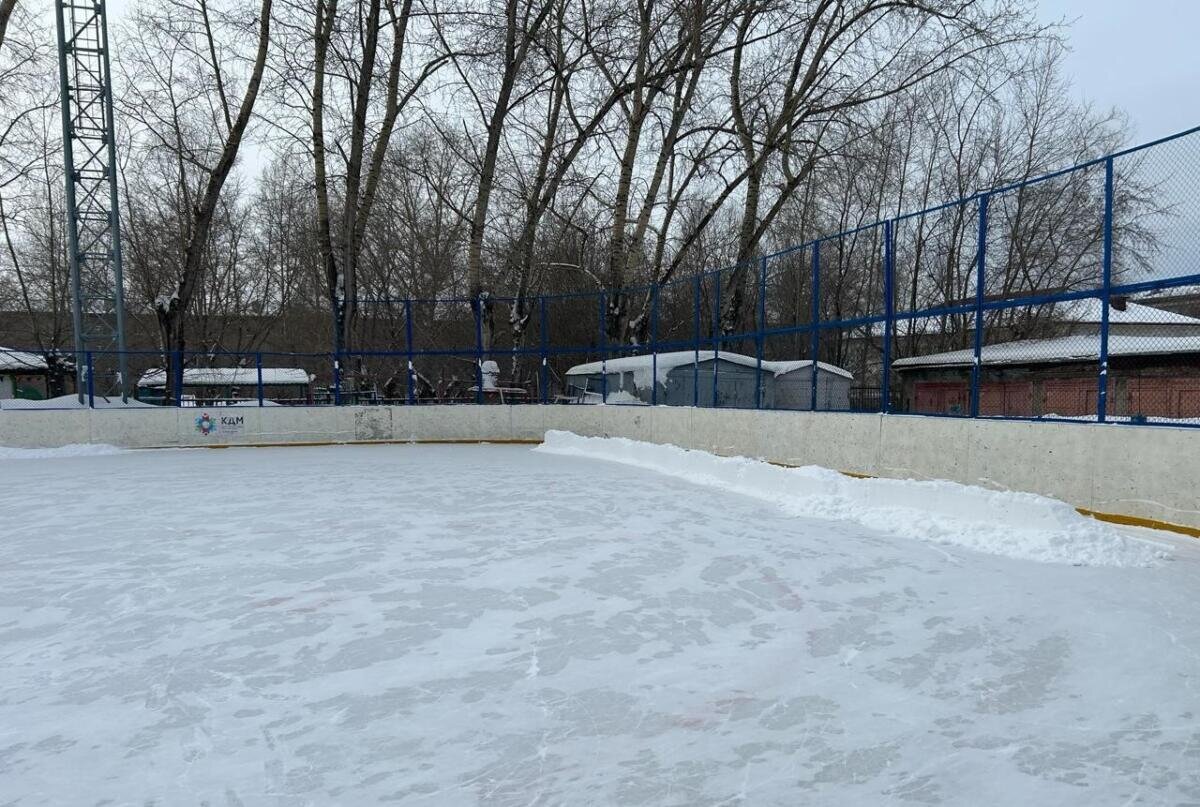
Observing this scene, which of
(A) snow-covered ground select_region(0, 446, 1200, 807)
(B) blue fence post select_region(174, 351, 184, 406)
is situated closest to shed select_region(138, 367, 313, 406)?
(B) blue fence post select_region(174, 351, 184, 406)

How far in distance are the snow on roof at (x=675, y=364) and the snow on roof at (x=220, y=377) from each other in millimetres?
11386

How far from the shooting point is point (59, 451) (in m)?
15.2

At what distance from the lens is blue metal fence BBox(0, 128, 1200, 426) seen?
7629mm

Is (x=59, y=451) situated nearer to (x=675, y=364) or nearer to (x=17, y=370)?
(x=675, y=364)

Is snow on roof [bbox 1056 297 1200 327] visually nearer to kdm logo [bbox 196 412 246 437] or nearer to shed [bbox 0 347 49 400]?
kdm logo [bbox 196 412 246 437]

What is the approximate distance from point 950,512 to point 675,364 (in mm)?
10516

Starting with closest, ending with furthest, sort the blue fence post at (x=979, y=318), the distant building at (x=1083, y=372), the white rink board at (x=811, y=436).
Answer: the white rink board at (x=811, y=436), the blue fence post at (x=979, y=318), the distant building at (x=1083, y=372)

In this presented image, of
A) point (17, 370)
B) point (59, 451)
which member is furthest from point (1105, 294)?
point (17, 370)

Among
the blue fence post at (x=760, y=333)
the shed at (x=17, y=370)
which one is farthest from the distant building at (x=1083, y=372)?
the shed at (x=17, y=370)

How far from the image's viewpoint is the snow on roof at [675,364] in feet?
54.1

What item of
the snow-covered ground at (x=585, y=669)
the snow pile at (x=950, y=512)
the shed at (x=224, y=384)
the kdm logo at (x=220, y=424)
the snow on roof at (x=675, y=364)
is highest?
the snow on roof at (x=675, y=364)

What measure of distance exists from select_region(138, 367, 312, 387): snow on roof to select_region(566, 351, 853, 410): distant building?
1146 cm

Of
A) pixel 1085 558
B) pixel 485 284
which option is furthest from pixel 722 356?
pixel 485 284

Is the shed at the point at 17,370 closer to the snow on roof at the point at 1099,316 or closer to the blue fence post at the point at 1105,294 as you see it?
the snow on roof at the point at 1099,316
